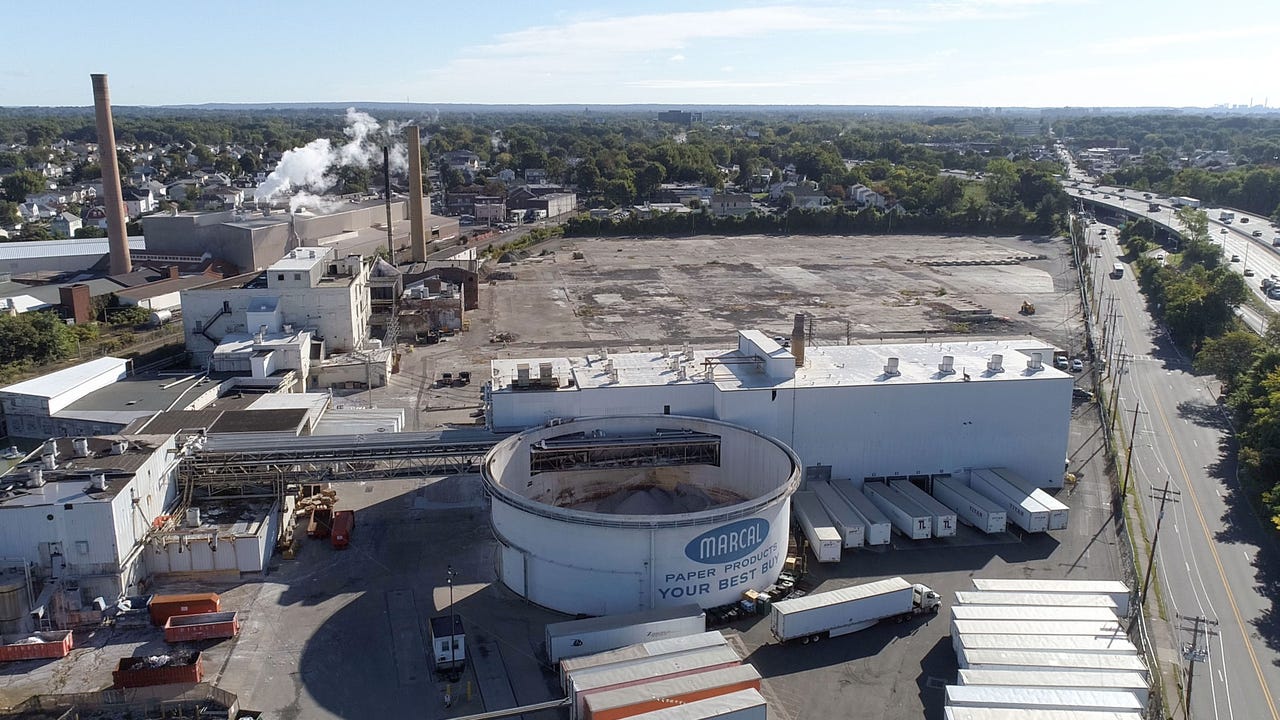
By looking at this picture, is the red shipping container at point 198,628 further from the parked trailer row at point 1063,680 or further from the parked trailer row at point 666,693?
the parked trailer row at point 1063,680

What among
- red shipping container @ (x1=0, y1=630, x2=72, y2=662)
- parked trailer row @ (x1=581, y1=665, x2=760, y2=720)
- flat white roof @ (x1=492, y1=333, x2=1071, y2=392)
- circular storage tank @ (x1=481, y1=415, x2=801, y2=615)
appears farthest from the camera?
flat white roof @ (x1=492, y1=333, x2=1071, y2=392)

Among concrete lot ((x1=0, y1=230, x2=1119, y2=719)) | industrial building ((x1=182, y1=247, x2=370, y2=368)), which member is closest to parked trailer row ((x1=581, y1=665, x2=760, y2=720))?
concrete lot ((x1=0, y1=230, x2=1119, y2=719))

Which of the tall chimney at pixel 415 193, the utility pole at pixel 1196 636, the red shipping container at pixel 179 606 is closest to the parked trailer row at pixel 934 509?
the utility pole at pixel 1196 636

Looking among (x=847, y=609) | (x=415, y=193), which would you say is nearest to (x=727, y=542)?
(x=847, y=609)

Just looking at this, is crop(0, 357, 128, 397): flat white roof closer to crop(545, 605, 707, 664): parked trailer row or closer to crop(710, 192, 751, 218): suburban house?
crop(545, 605, 707, 664): parked trailer row

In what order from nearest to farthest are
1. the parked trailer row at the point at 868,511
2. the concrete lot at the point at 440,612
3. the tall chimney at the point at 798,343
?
the concrete lot at the point at 440,612 < the parked trailer row at the point at 868,511 < the tall chimney at the point at 798,343

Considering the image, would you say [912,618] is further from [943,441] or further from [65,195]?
[65,195]
